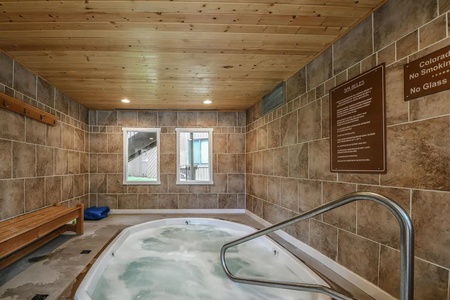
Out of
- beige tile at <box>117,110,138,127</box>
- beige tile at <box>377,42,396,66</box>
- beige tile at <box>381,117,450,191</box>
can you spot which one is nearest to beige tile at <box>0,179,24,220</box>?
beige tile at <box>117,110,138,127</box>

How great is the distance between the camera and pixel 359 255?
7.12ft

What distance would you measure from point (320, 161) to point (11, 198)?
12.5 feet

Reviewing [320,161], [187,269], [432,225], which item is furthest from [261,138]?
[432,225]

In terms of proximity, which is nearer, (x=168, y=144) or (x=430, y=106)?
(x=430, y=106)

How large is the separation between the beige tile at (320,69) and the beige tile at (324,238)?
1.66m

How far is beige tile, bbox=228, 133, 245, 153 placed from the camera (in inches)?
230

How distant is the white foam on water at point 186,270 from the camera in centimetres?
249

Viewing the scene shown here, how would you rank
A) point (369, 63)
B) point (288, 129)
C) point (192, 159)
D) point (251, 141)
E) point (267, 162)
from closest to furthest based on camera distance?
point (369, 63), point (288, 129), point (267, 162), point (251, 141), point (192, 159)

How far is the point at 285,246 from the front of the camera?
327 cm

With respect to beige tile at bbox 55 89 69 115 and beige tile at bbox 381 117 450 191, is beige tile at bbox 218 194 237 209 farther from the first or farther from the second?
beige tile at bbox 381 117 450 191

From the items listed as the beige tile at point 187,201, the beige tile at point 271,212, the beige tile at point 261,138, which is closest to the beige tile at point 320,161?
the beige tile at point 271,212

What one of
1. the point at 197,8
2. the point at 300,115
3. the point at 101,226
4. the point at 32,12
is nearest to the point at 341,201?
the point at 197,8

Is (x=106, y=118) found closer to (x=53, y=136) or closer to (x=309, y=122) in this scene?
(x=53, y=136)

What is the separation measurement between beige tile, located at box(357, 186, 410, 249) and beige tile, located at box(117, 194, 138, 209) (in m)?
4.84
